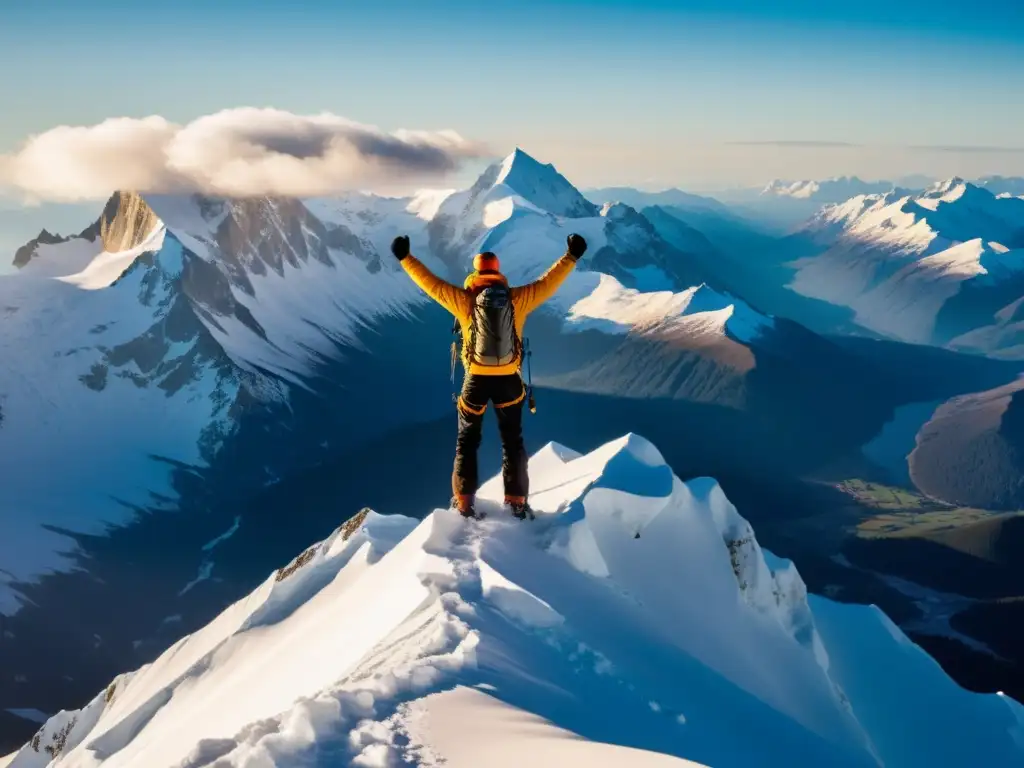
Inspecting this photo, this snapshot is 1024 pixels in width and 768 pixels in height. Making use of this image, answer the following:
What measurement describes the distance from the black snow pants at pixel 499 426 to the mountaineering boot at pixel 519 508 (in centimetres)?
36

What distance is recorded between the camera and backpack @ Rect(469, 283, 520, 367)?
20.1m

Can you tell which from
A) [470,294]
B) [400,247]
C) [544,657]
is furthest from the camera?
[470,294]

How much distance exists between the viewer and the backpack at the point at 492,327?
20078 millimetres

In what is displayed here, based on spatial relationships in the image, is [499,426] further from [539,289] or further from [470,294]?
[539,289]

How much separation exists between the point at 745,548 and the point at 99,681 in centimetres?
17492

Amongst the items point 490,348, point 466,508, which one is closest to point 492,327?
point 490,348

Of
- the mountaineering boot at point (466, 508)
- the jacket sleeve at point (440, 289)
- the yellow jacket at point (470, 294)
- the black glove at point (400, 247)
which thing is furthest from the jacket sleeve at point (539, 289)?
the mountaineering boot at point (466, 508)

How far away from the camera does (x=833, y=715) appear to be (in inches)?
1174

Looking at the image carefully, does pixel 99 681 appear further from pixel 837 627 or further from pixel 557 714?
pixel 557 714

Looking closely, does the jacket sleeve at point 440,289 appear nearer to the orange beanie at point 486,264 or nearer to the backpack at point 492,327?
the backpack at point 492,327

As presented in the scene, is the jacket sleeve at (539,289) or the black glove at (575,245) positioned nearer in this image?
the black glove at (575,245)

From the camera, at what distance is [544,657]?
52.6ft

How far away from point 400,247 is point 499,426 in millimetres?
5393

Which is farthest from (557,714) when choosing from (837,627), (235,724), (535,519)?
(837,627)
